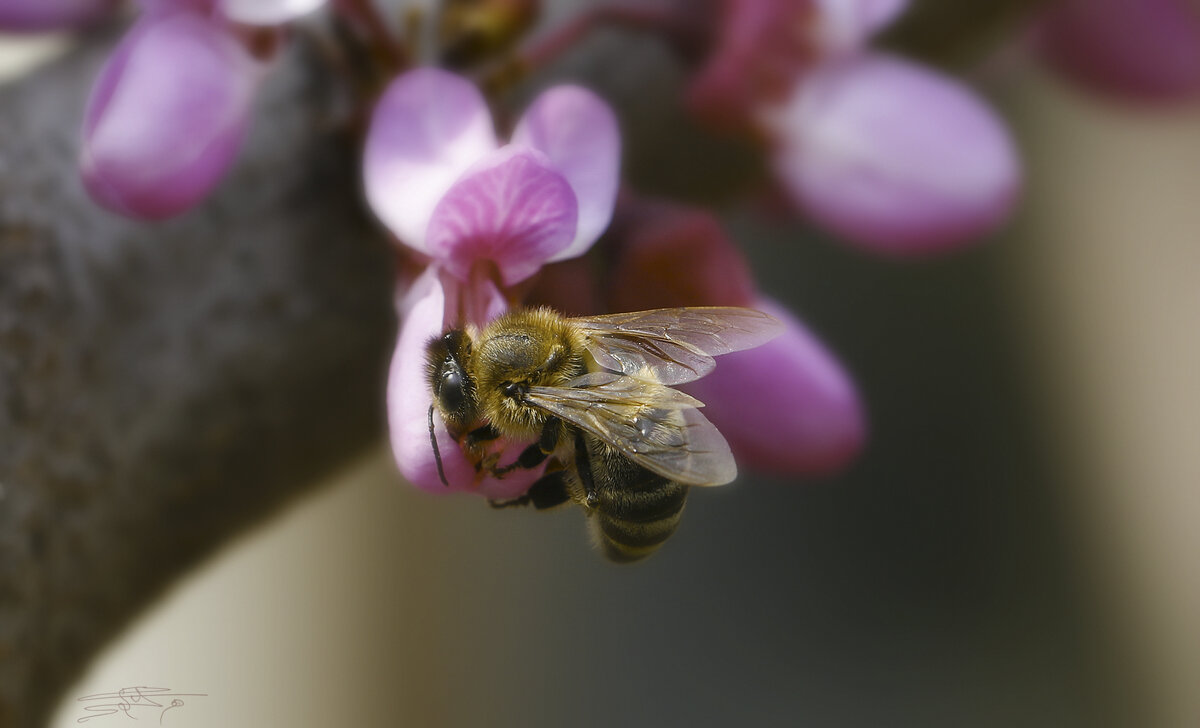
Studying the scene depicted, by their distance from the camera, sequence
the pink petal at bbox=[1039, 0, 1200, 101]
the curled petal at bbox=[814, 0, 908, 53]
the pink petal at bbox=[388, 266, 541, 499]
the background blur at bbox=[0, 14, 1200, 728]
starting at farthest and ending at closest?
the background blur at bbox=[0, 14, 1200, 728], the pink petal at bbox=[1039, 0, 1200, 101], the curled petal at bbox=[814, 0, 908, 53], the pink petal at bbox=[388, 266, 541, 499]

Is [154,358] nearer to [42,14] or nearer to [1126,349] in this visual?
[42,14]

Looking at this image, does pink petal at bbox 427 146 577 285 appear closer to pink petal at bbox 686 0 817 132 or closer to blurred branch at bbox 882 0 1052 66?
pink petal at bbox 686 0 817 132

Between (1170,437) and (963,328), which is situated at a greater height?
(963,328)

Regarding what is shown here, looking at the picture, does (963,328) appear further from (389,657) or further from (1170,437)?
(389,657)

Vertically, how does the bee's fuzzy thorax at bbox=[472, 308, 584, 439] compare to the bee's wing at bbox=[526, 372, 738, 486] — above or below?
above

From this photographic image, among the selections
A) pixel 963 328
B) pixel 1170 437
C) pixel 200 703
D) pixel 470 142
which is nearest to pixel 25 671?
pixel 200 703

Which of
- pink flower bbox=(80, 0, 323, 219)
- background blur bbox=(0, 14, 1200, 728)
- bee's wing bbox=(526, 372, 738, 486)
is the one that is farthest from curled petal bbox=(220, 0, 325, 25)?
background blur bbox=(0, 14, 1200, 728)

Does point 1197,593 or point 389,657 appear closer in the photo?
point 389,657
